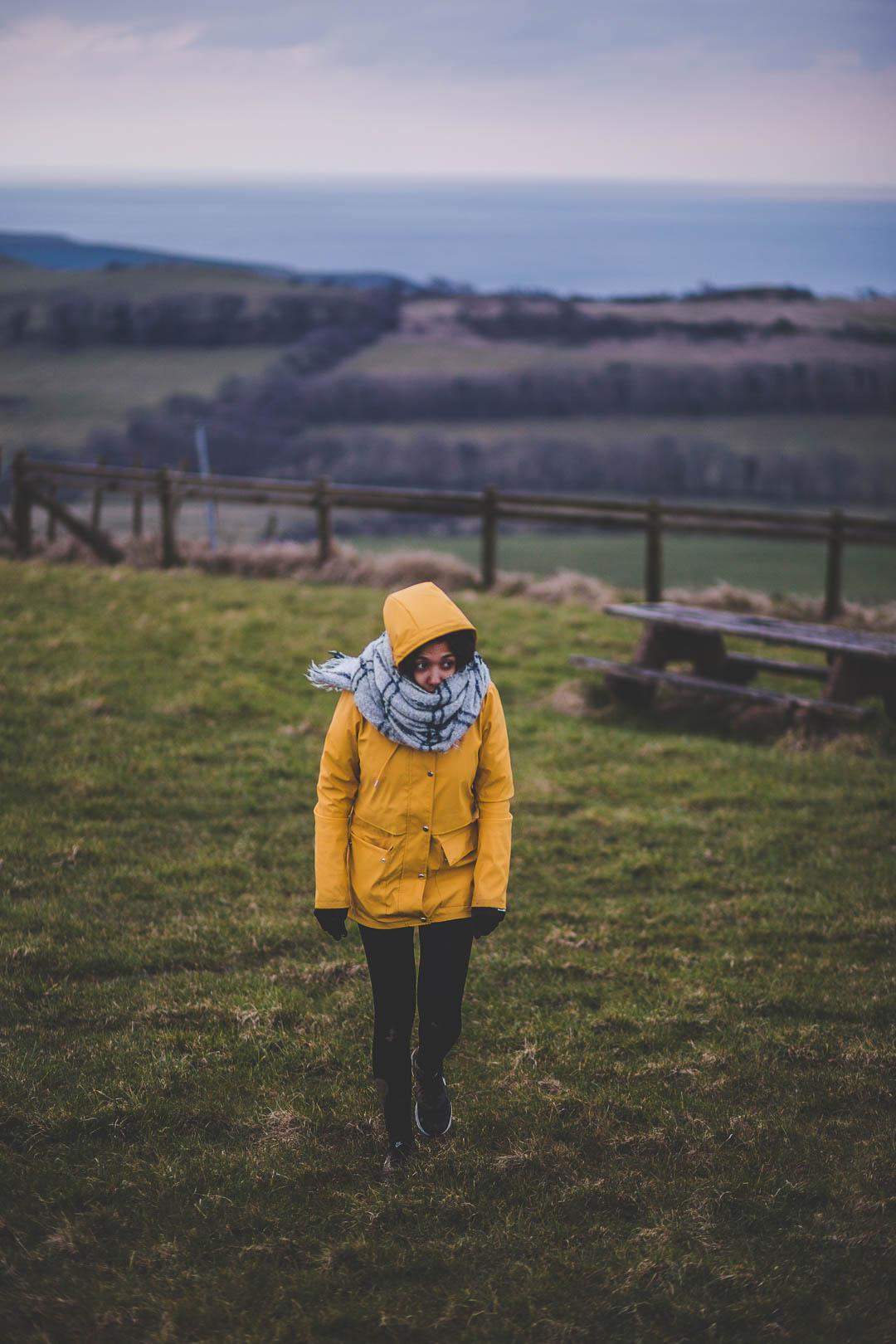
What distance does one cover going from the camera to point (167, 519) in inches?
645

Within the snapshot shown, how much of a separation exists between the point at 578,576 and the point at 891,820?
8.56 meters

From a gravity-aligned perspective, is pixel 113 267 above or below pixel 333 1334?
above

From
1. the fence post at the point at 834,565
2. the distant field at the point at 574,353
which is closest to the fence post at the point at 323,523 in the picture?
the fence post at the point at 834,565

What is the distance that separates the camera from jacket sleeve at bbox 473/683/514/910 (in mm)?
3381

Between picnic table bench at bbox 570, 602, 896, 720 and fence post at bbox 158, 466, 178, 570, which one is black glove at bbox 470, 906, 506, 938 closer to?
picnic table bench at bbox 570, 602, 896, 720

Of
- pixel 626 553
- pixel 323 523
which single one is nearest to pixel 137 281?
pixel 626 553

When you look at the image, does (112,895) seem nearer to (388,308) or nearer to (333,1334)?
(333,1334)

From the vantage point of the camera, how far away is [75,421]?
62719mm

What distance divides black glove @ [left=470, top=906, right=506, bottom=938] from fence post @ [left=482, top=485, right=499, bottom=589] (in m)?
11.4

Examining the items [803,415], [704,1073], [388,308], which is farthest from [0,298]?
[704,1073]

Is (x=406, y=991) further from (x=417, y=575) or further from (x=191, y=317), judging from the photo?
(x=191, y=317)

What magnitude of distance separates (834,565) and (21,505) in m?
12.2

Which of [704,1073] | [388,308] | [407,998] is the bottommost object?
Answer: [704,1073]

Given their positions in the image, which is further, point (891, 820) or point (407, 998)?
point (891, 820)
